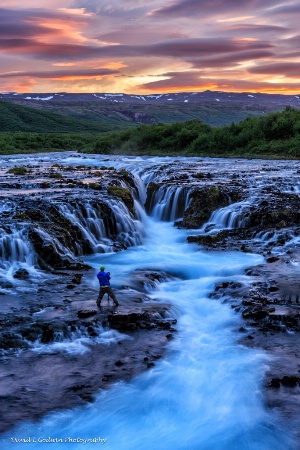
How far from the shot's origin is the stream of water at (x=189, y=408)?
373 inches

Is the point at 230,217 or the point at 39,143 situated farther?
the point at 39,143

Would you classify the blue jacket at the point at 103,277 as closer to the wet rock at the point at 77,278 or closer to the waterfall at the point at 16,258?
the wet rock at the point at 77,278

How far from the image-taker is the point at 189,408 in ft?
34.9

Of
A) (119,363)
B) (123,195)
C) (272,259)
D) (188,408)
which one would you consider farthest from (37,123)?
(188,408)

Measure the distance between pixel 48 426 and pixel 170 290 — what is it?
837cm

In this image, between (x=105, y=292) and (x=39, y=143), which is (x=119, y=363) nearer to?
(x=105, y=292)

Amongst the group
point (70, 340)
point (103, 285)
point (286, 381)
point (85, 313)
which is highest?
point (103, 285)

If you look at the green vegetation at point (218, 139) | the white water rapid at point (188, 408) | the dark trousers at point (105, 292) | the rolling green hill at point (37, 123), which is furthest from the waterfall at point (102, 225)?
the rolling green hill at point (37, 123)

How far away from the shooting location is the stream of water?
9484mm

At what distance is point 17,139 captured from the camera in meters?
90.2

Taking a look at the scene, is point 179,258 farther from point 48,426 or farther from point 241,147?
point 241,147

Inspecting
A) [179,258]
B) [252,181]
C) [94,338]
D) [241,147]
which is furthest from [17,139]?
[94,338]

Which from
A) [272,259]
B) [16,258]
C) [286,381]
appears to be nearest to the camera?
[286,381]

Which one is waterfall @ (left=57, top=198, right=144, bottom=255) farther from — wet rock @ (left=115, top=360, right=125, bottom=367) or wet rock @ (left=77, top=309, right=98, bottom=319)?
wet rock @ (left=115, top=360, right=125, bottom=367)
